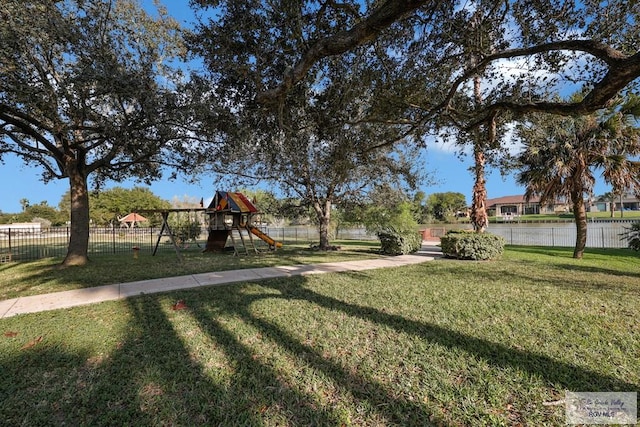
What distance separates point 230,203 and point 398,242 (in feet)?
26.3

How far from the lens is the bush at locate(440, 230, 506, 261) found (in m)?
11.0

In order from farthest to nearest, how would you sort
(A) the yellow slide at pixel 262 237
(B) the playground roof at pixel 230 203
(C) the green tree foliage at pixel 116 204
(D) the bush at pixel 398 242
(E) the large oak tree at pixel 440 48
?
1. (C) the green tree foliage at pixel 116 204
2. (A) the yellow slide at pixel 262 237
3. (B) the playground roof at pixel 230 203
4. (D) the bush at pixel 398 242
5. (E) the large oak tree at pixel 440 48

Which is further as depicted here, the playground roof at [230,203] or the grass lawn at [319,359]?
the playground roof at [230,203]

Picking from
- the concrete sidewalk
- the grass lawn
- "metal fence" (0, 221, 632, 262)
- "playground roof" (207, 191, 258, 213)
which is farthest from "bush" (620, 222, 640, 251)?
"playground roof" (207, 191, 258, 213)

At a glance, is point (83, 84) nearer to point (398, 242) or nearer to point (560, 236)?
point (398, 242)

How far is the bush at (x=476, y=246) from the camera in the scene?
10992mm

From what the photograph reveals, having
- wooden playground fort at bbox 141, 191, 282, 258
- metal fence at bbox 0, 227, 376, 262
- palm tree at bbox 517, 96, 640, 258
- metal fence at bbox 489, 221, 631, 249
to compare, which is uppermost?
palm tree at bbox 517, 96, 640, 258

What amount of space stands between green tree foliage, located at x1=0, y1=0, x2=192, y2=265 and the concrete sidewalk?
12.9ft

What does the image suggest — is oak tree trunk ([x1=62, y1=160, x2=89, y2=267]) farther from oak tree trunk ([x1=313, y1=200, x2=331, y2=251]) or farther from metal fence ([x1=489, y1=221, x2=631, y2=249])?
metal fence ([x1=489, y1=221, x2=631, y2=249])

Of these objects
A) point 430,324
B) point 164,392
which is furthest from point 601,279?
point 164,392

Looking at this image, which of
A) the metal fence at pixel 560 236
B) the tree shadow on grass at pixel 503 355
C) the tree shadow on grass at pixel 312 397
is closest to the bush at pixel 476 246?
the tree shadow on grass at pixel 503 355

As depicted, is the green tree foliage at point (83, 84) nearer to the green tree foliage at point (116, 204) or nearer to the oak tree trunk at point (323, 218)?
the oak tree trunk at point (323, 218)

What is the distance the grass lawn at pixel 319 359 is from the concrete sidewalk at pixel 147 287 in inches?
25.6

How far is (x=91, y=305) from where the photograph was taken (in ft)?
17.4
